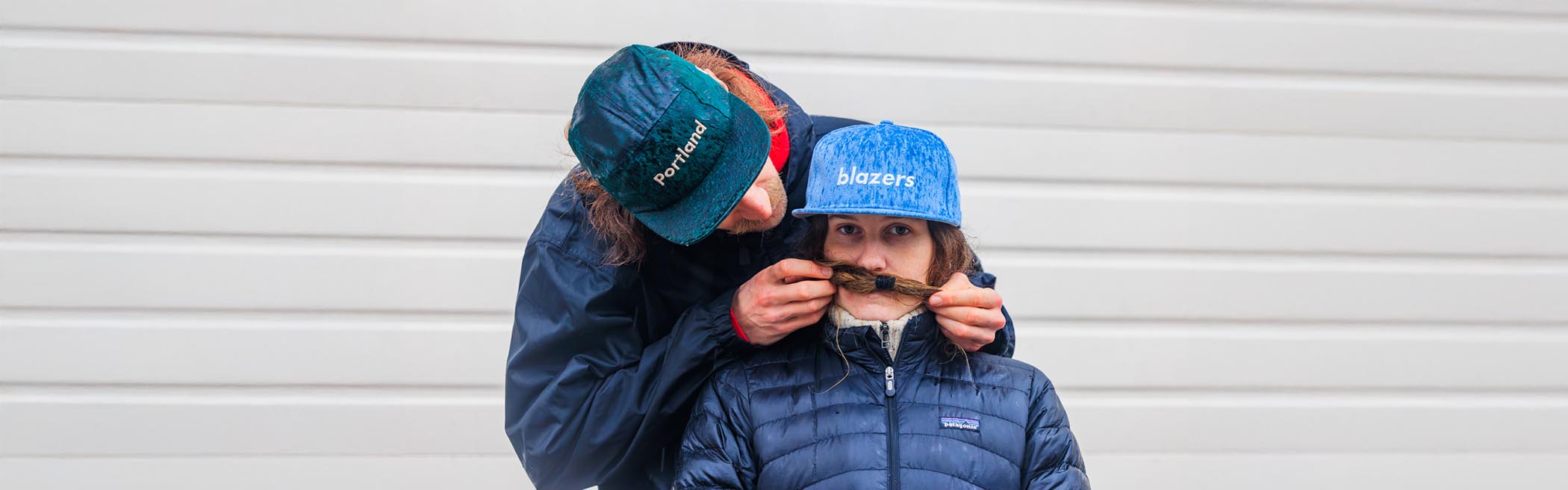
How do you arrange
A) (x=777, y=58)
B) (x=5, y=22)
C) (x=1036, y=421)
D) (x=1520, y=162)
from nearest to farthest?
(x=1036, y=421) → (x=5, y=22) → (x=777, y=58) → (x=1520, y=162)

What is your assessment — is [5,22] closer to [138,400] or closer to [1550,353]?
[138,400]

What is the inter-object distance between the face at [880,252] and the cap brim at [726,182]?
21cm

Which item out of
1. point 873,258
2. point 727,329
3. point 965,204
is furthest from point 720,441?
point 965,204

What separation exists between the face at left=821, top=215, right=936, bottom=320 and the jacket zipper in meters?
0.04

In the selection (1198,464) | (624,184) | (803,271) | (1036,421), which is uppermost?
(624,184)

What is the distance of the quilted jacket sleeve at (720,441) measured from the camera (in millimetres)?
1788

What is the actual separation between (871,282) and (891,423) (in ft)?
0.80

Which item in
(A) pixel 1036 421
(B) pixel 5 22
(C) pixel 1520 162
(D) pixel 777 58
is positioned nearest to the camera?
(A) pixel 1036 421

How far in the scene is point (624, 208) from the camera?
1.86 meters

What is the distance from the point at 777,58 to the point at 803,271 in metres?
1.57

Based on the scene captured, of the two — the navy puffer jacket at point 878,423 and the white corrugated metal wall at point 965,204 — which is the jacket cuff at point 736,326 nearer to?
the navy puffer jacket at point 878,423

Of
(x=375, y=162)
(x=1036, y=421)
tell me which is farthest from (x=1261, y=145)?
(x=375, y=162)

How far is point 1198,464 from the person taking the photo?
3.50 metres

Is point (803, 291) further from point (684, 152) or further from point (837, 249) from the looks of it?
point (684, 152)
